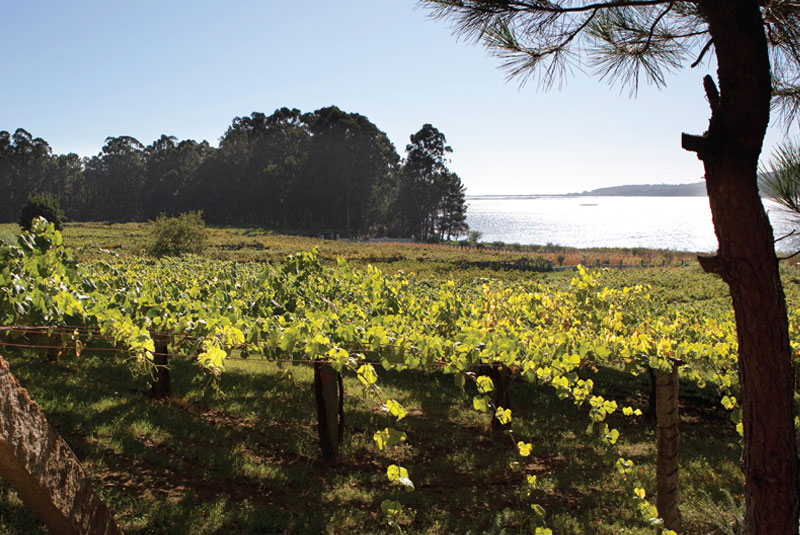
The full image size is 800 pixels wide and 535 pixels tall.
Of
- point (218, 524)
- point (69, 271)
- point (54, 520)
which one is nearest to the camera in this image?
point (54, 520)

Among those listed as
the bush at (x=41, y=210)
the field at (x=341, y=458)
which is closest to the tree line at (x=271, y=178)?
the bush at (x=41, y=210)

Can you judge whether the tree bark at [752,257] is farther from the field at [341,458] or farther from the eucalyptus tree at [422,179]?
the eucalyptus tree at [422,179]

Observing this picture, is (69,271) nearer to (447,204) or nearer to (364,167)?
(364,167)

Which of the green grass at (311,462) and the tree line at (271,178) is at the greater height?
the tree line at (271,178)

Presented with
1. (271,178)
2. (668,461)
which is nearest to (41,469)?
(668,461)

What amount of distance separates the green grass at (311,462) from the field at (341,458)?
0.08 feet

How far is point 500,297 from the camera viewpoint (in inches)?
311

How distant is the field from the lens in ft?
17.1

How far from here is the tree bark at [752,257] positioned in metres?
2.33

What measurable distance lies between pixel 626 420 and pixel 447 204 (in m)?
63.7

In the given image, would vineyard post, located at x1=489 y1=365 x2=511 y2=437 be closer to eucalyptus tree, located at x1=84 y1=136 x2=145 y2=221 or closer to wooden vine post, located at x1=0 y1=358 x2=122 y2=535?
wooden vine post, located at x1=0 y1=358 x2=122 y2=535

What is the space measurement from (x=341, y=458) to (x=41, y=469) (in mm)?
4307

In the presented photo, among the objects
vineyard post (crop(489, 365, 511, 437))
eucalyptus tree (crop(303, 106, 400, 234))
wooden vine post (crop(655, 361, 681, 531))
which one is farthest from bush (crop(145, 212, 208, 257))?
eucalyptus tree (crop(303, 106, 400, 234))

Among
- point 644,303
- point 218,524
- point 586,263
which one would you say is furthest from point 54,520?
point 586,263
